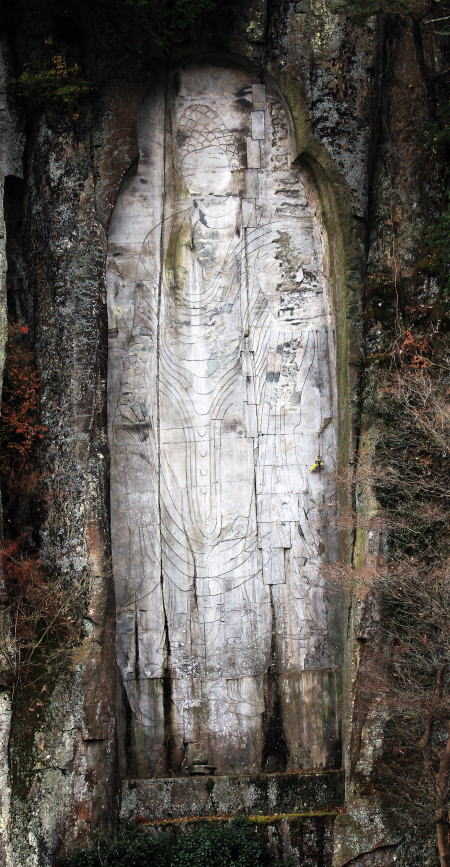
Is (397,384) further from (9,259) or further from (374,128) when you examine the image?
(9,259)

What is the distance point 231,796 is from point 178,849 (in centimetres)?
96

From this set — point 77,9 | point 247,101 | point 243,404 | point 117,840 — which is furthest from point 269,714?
point 77,9

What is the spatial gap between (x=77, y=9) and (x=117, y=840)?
8953mm

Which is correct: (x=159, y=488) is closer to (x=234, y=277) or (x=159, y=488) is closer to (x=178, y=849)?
(x=234, y=277)

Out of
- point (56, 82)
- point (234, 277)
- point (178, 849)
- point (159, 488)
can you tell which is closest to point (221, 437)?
point (159, 488)

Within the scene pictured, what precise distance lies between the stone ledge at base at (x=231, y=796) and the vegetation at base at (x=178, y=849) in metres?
0.41

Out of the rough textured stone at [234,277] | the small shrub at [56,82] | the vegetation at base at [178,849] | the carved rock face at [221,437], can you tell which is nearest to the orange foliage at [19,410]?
the rough textured stone at [234,277]

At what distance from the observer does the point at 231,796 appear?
1490cm

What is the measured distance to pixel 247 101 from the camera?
52.2ft

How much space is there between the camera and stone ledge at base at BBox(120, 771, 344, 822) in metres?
14.9

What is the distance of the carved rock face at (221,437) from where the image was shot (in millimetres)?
15383

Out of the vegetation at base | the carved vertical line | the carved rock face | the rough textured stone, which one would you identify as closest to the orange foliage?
the rough textured stone

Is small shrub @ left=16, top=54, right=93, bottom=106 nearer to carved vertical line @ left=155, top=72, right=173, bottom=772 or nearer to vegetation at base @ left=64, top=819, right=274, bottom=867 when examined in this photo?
carved vertical line @ left=155, top=72, right=173, bottom=772

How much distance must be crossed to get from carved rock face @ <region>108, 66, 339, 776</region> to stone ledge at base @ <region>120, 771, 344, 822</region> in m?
0.29
